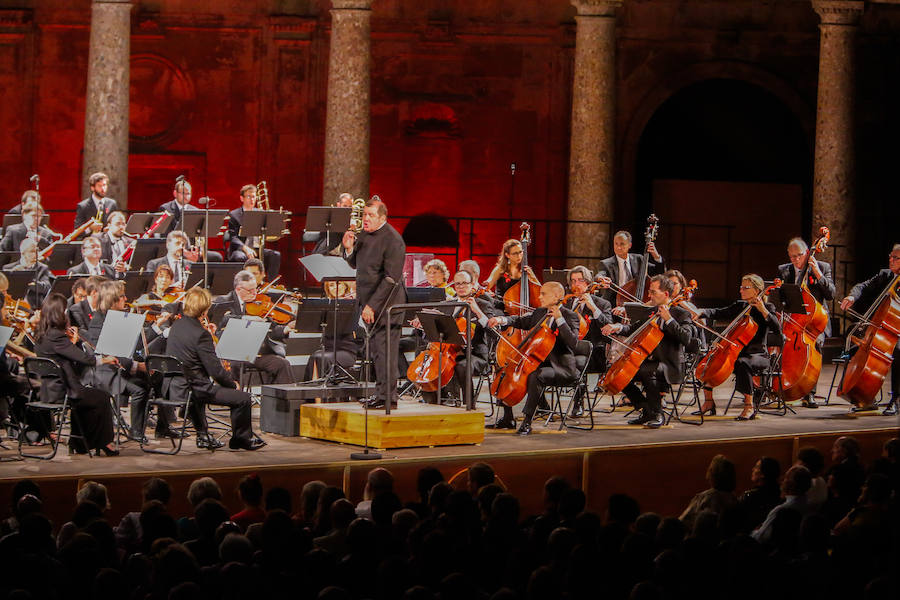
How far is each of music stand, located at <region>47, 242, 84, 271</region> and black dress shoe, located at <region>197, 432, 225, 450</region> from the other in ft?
10.7

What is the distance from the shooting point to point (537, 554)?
6184 mm

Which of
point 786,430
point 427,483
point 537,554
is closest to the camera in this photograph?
point 537,554

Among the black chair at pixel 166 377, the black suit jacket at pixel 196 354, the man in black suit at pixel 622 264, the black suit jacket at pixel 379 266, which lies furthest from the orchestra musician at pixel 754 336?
the black chair at pixel 166 377

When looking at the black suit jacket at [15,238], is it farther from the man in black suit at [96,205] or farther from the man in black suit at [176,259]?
the man in black suit at [176,259]

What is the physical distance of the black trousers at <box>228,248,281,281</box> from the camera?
15.1 metres

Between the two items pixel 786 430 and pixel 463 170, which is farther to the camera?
pixel 463 170

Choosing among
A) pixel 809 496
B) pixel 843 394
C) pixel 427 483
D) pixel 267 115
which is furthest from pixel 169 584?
pixel 267 115

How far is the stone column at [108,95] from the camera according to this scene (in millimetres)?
16766

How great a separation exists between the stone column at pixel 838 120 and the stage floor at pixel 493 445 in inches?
211

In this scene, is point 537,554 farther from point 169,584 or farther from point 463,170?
point 463,170

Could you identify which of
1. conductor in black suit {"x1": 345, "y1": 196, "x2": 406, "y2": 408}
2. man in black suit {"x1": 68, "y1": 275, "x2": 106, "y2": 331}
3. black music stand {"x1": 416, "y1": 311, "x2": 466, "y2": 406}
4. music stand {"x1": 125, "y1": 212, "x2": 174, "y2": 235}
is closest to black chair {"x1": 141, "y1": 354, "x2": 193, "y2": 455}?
man in black suit {"x1": 68, "y1": 275, "x2": 106, "y2": 331}

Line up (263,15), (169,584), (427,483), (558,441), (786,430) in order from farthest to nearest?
(263,15)
(786,430)
(558,441)
(427,483)
(169,584)

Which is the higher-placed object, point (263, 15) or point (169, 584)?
point (263, 15)

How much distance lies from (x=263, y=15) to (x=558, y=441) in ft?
38.1
